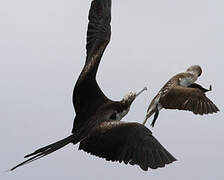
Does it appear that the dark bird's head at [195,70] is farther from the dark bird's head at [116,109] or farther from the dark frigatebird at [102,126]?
the dark bird's head at [116,109]

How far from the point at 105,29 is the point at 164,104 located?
85.7 inches

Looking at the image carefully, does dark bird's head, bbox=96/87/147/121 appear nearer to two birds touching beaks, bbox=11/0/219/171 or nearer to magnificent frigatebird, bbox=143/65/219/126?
two birds touching beaks, bbox=11/0/219/171

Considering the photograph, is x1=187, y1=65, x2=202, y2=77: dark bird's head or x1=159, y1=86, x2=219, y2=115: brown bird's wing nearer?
x1=159, y1=86, x2=219, y2=115: brown bird's wing

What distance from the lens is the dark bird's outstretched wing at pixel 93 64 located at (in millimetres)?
14539

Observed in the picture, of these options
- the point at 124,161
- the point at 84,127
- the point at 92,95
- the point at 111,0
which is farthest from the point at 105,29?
the point at 124,161

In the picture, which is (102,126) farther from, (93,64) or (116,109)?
(93,64)

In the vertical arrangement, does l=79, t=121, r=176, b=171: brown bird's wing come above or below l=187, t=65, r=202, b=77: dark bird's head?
below

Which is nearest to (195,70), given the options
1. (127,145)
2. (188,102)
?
(188,102)

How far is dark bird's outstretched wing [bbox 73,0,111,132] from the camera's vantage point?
14539 millimetres

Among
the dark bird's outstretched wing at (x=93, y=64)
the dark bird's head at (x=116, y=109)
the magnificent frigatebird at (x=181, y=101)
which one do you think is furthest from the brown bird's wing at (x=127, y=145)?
the magnificent frigatebird at (x=181, y=101)

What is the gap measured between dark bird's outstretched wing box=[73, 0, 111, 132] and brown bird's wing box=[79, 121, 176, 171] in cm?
96

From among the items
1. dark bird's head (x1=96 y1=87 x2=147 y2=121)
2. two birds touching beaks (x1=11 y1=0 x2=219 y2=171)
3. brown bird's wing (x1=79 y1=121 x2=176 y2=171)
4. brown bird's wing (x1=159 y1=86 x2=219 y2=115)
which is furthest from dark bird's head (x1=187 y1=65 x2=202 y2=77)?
brown bird's wing (x1=79 y1=121 x2=176 y2=171)

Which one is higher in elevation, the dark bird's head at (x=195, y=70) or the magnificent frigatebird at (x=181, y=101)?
the dark bird's head at (x=195, y=70)

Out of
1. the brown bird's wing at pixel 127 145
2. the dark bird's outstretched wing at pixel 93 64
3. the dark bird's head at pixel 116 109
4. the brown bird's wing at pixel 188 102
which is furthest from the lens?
the brown bird's wing at pixel 188 102
